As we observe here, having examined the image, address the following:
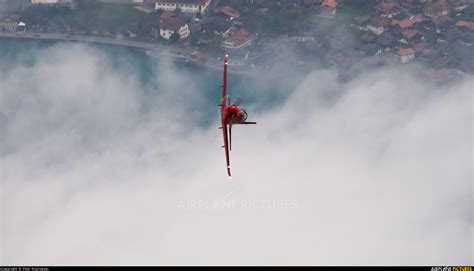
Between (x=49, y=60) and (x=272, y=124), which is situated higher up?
(x=49, y=60)

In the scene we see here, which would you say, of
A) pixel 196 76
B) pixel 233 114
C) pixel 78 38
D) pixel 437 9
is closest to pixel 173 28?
pixel 196 76

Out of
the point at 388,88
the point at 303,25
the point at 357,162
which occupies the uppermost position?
the point at 303,25

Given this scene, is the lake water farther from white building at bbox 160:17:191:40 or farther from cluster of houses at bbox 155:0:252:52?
cluster of houses at bbox 155:0:252:52

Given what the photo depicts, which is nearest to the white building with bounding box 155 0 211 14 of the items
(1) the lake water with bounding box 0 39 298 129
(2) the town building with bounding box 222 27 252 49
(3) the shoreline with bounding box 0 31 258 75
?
(2) the town building with bounding box 222 27 252 49

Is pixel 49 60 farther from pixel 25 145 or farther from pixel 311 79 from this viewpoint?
pixel 311 79

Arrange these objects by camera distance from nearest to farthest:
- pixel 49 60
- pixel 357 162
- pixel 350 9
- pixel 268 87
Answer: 1. pixel 357 162
2. pixel 268 87
3. pixel 49 60
4. pixel 350 9

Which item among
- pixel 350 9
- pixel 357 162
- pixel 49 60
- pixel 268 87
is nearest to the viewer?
pixel 357 162

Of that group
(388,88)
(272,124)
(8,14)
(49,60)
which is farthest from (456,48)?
(8,14)

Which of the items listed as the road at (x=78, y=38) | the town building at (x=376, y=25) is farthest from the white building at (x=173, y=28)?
the town building at (x=376, y=25)
